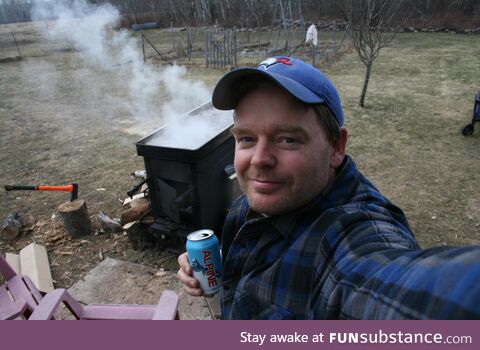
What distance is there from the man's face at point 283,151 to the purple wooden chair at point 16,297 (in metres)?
2.09

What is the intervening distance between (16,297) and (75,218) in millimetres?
1606

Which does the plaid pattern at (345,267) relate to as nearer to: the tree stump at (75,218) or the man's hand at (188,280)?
the man's hand at (188,280)

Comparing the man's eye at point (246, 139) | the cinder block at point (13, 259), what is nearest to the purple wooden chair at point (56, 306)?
the cinder block at point (13, 259)

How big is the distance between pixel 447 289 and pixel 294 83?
2.56 ft

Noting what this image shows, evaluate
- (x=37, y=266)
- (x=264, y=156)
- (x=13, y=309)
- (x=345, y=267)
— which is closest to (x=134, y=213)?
(x=37, y=266)

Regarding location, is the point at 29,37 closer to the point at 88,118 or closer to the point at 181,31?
the point at 181,31

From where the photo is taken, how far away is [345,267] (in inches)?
38.5

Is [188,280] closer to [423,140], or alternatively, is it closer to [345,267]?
[345,267]

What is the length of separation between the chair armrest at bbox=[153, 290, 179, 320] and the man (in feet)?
2.02

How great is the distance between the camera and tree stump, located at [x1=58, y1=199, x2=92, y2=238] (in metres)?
4.04

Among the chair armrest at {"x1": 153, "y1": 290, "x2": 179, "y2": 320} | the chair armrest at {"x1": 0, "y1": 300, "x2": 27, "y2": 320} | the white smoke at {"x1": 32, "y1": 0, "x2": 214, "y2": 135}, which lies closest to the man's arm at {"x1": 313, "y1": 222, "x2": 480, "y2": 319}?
the chair armrest at {"x1": 153, "y1": 290, "x2": 179, "y2": 320}

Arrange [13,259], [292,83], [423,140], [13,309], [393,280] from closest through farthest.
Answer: [393,280], [292,83], [13,309], [13,259], [423,140]

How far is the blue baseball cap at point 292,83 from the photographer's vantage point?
1.19 m
